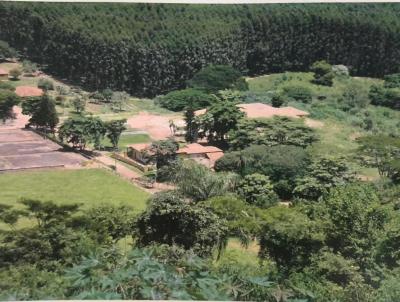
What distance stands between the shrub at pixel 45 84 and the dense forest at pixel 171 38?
0.19 meters

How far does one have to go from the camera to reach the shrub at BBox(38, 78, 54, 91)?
380 inches

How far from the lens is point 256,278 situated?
7.82 m

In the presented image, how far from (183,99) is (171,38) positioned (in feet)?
2.68

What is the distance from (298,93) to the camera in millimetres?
11625

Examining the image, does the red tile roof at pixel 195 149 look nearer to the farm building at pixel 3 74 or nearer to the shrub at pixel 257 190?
the shrub at pixel 257 190

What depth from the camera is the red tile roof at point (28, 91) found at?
947 cm

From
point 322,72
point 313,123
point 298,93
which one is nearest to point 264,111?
point 298,93

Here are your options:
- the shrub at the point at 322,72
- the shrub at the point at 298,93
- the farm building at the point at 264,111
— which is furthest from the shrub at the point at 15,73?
the shrub at the point at 322,72

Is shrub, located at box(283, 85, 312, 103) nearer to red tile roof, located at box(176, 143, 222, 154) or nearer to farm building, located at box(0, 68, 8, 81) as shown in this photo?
red tile roof, located at box(176, 143, 222, 154)

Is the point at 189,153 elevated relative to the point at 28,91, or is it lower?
lower

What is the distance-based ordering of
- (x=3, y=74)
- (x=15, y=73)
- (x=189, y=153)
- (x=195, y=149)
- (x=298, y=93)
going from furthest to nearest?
(x=298, y=93), (x=195, y=149), (x=189, y=153), (x=15, y=73), (x=3, y=74)

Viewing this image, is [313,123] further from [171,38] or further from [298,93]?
[171,38]

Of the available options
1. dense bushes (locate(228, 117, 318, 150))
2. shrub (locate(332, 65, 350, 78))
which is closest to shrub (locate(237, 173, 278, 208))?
dense bushes (locate(228, 117, 318, 150))

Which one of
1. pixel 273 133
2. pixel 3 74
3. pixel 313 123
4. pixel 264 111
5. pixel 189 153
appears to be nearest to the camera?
pixel 3 74
